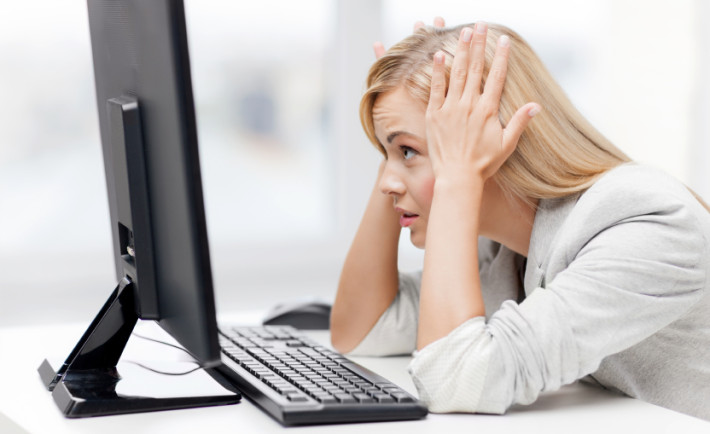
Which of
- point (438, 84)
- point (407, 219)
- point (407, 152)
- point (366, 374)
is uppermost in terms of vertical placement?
point (438, 84)

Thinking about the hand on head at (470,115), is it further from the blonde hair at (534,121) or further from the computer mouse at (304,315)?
the computer mouse at (304,315)

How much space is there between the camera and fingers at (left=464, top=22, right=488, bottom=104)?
113 centimetres

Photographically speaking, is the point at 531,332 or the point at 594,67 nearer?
the point at 531,332

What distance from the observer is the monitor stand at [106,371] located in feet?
3.09

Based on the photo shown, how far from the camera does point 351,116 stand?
237 centimetres

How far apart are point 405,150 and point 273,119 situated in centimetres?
112

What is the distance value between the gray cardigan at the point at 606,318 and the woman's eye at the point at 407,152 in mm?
213

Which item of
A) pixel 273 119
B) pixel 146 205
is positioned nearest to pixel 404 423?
pixel 146 205

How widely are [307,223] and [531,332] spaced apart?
4.78ft

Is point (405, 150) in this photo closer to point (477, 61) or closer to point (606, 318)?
point (477, 61)

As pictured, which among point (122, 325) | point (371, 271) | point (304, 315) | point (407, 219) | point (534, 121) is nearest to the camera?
point (122, 325)

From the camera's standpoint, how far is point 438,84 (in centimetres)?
114

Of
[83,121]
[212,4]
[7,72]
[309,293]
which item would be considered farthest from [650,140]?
[7,72]

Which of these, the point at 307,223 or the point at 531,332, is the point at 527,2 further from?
the point at 531,332
